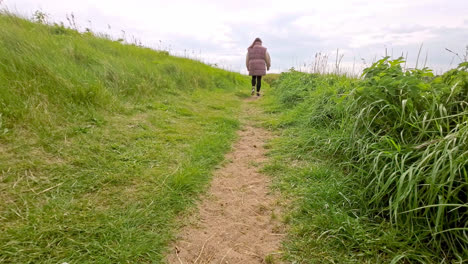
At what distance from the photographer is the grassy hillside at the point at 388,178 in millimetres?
1533

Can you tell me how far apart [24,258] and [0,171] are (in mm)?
994

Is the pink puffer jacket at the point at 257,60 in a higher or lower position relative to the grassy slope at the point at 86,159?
higher

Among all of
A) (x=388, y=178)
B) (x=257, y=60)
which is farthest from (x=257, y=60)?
(x=388, y=178)

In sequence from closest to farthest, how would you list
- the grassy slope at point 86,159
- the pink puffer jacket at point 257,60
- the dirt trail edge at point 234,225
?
the grassy slope at point 86,159
the dirt trail edge at point 234,225
the pink puffer jacket at point 257,60

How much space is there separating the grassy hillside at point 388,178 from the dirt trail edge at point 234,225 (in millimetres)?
165

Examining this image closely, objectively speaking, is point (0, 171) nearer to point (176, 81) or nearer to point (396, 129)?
point (396, 129)

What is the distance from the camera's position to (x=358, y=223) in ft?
5.71

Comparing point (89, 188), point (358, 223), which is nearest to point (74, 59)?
point (89, 188)

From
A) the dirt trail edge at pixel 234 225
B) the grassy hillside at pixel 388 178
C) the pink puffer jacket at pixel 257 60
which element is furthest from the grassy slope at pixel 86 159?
the pink puffer jacket at pixel 257 60

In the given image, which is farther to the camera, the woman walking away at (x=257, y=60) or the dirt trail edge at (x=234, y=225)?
the woman walking away at (x=257, y=60)

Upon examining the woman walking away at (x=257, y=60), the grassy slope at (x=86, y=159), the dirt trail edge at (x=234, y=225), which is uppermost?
the woman walking away at (x=257, y=60)

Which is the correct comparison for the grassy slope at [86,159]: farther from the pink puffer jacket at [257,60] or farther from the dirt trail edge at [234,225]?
the pink puffer jacket at [257,60]

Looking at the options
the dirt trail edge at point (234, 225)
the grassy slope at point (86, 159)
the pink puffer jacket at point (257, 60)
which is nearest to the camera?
the grassy slope at point (86, 159)

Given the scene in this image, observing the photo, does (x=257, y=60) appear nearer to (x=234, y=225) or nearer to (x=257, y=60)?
(x=257, y=60)
